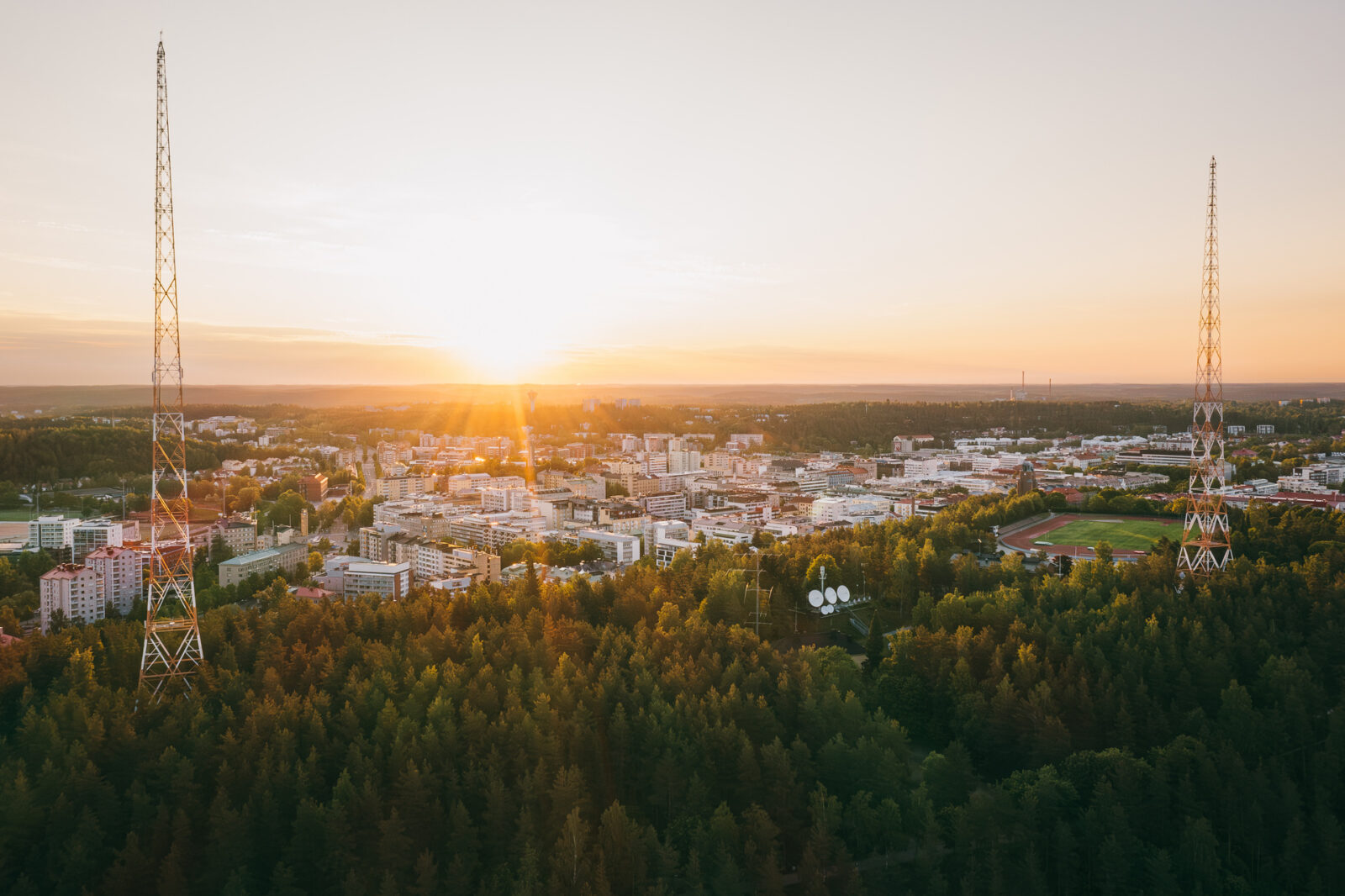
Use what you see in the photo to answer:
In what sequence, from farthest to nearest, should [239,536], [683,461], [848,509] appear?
[683,461] < [848,509] < [239,536]

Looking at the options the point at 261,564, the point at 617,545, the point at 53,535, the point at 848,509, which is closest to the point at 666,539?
the point at 617,545

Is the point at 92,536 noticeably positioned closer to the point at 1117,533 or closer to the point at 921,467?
the point at 1117,533

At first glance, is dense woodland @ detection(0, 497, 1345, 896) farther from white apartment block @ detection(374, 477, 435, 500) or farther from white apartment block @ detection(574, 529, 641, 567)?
white apartment block @ detection(374, 477, 435, 500)

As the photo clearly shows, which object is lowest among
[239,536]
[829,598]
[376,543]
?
[376,543]

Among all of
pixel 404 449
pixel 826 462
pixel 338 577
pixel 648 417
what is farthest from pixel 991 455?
pixel 338 577

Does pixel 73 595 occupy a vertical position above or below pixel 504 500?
above

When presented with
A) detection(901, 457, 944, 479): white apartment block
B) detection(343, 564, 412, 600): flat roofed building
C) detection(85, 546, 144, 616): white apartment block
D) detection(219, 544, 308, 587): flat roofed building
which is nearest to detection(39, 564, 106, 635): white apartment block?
detection(85, 546, 144, 616): white apartment block

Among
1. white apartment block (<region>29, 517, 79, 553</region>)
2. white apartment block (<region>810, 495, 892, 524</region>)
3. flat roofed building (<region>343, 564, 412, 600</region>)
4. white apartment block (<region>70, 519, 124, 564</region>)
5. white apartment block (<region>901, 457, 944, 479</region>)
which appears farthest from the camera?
white apartment block (<region>901, 457, 944, 479</region>)
